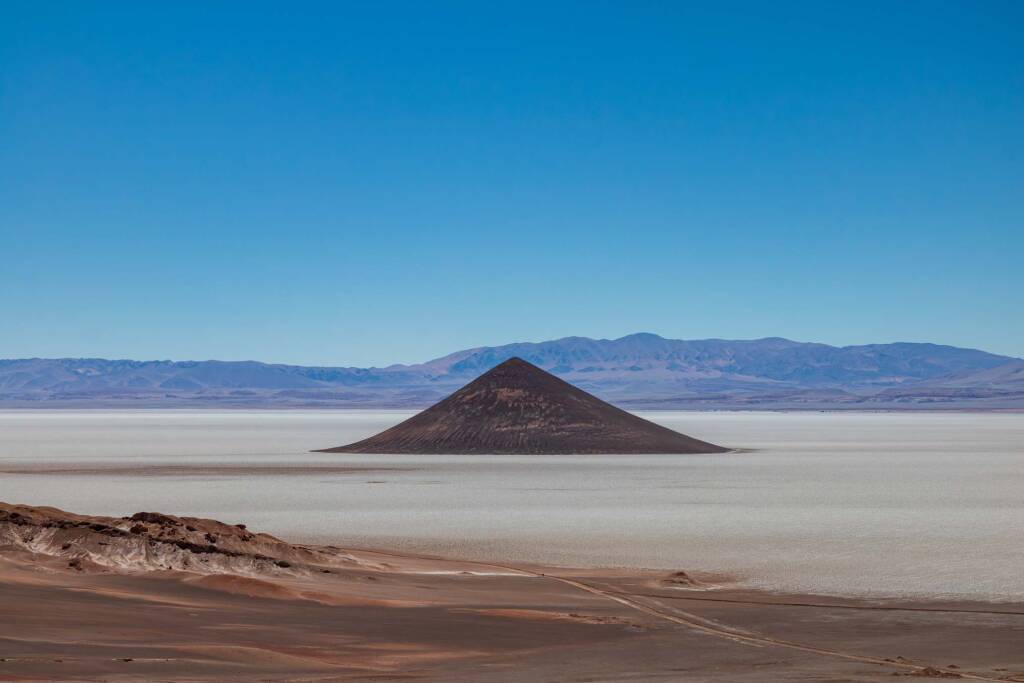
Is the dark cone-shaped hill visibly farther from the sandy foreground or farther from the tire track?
the tire track

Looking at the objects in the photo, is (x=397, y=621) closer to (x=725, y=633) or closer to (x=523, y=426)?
(x=725, y=633)

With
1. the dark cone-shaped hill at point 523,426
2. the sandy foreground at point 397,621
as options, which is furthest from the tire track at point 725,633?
the dark cone-shaped hill at point 523,426

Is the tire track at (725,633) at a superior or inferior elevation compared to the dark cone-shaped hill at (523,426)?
inferior

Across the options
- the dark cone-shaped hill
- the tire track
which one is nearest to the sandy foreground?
the tire track

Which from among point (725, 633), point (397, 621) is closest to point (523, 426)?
point (397, 621)

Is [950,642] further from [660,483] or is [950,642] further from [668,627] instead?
[660,483]

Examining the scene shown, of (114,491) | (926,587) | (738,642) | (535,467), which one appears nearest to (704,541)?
(926,587)

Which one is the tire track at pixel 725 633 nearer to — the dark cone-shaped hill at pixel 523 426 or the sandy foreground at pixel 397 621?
the sandy foreground at pixel 397 621
